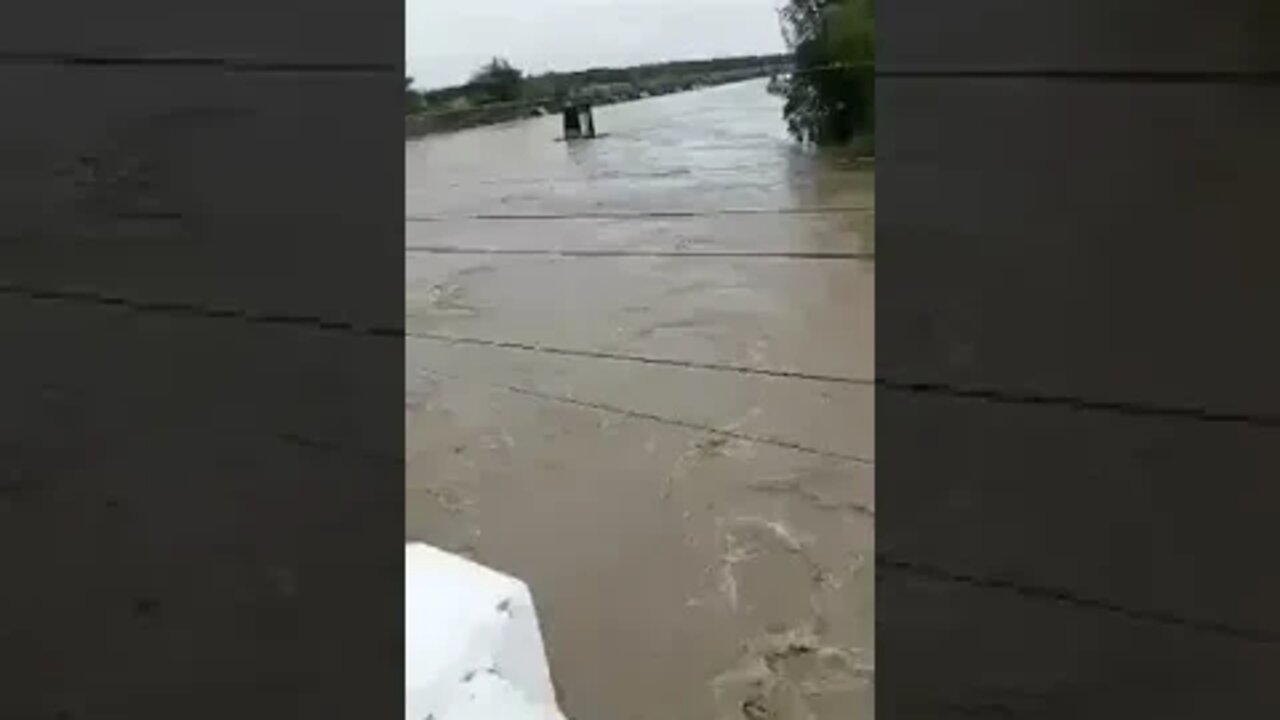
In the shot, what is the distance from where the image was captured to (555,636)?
123 centimetres

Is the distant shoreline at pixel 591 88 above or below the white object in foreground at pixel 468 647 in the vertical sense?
above

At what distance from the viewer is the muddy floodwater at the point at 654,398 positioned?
1142mm

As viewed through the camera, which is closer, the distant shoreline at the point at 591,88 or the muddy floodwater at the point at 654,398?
the distant shoreline at the point at 591,88
